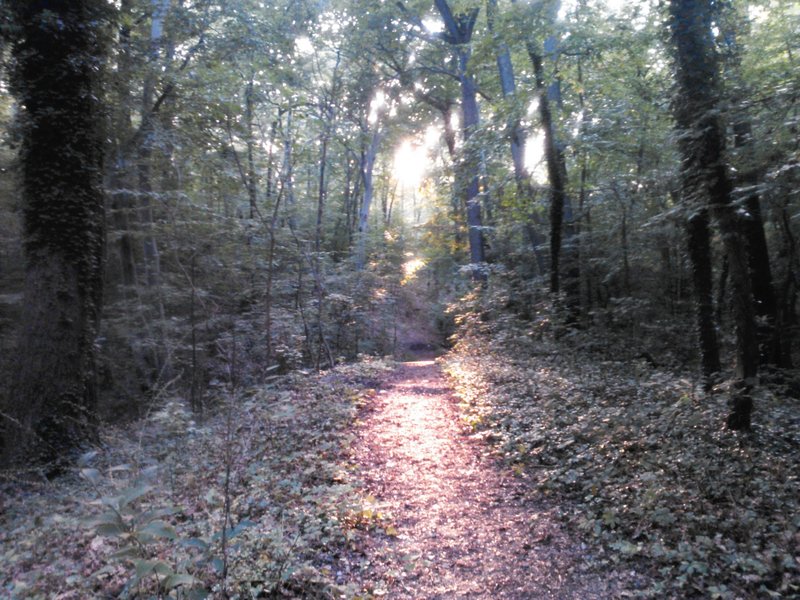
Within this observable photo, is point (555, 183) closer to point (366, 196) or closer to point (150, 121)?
point (150, 121)

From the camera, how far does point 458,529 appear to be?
4973 millimetres

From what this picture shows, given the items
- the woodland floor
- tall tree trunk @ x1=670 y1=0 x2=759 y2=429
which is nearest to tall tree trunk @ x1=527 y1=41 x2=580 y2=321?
tall tree trunk @ x1=670 y1=0 x2=759 y2=429

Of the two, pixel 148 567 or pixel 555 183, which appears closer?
pixel 148 567

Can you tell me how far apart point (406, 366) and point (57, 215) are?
11723mm

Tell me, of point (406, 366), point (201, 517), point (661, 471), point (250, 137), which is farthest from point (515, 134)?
point (201, 517)

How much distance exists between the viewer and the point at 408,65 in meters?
22.2

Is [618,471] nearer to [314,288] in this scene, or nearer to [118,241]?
[314,288]

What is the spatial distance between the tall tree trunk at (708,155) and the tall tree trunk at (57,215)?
879 cm

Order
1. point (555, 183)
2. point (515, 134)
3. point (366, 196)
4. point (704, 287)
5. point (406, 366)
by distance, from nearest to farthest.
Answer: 1. point (704, 287)
2. point (515, 134)
3. point (555, 183)
4. point (406, 366)
5. point (366, 196)

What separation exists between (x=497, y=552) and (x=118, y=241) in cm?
1483

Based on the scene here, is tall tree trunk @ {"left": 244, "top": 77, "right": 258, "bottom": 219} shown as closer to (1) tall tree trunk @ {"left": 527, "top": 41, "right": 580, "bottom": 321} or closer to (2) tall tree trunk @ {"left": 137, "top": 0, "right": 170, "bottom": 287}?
(2) tall tree trunk @ {"left": 137, "top": 0, "right": 170, "bottom": 287}

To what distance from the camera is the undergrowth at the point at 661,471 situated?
12.0 feet

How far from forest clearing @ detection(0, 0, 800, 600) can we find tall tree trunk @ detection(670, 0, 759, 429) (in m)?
0.04

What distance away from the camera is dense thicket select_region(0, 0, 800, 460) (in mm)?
8211
